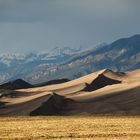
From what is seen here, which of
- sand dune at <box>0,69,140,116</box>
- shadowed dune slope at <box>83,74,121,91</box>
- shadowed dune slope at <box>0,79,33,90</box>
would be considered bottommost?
sand dune at <box>0,69,140,116</box>

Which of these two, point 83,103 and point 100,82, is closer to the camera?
point 83,103

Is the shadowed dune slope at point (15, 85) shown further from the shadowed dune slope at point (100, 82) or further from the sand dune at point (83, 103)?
the sand dune at point (83, 103)

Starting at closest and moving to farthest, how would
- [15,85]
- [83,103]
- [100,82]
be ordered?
[83,103] → [100,82] → [15,85]

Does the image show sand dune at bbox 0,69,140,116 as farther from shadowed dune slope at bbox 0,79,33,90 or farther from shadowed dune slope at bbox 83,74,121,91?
shadowed dune slope at bbox 0,79,33,90

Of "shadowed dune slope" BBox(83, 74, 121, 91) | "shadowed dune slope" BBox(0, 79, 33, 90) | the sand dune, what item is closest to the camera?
the sand dune

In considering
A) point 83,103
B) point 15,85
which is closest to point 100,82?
point 15,85

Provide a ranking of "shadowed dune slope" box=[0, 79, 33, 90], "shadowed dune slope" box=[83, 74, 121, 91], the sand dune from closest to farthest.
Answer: the sand dune → "shadowed dune slope" box=[83, 74, 121, 91] → "shadowed dune slope" box=[0, 79, 33, 90]

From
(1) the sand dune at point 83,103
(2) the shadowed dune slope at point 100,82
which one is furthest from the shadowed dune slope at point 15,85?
(1) the sand dune at point 83,103

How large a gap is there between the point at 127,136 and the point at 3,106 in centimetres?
7631

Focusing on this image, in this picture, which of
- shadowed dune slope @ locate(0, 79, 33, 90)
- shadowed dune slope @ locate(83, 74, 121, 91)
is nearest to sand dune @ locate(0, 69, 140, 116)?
shadowed dune slope @ locate(83, 74, 121, 91)

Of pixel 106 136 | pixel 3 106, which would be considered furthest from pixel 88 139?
pixel 3 106

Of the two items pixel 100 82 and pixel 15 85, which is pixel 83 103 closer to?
pixel 100 82

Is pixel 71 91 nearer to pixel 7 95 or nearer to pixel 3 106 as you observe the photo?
pixel 7 95

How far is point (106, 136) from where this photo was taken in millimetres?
41562
